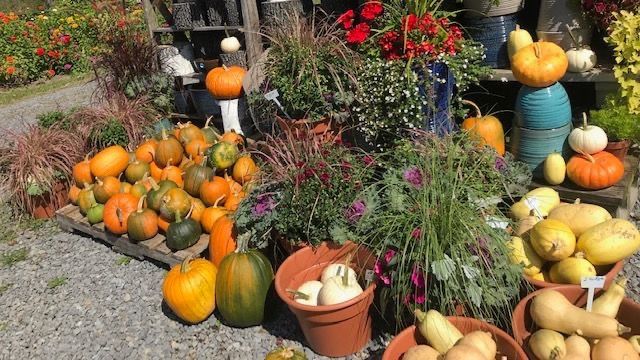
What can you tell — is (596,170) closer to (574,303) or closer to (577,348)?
(574,303)

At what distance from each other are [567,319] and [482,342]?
404 mm

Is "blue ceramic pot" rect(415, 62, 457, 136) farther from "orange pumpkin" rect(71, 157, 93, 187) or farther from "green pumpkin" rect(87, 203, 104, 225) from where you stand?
"orange pumpkin" rect(71, 157, 93, 187)

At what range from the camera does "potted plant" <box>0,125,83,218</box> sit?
14.9 feet

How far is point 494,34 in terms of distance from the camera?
390cm

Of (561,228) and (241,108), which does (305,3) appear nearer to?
(241,108)

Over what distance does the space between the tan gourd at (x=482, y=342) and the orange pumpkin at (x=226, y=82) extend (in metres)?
3.30

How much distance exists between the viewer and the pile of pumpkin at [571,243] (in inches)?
97.5

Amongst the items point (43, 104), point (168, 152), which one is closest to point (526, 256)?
point (168, 152)

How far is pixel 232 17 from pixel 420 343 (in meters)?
3.99

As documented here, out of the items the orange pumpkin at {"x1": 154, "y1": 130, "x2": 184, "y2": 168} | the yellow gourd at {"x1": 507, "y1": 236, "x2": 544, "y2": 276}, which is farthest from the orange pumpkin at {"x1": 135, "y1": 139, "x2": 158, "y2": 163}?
the yellow gourd at {"x1": 507, "y1": 236, "x2": 544, "y2": 276}

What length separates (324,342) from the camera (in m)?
2.68

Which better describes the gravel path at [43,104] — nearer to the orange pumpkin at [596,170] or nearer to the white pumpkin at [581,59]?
the white pumpkin at [581,59]

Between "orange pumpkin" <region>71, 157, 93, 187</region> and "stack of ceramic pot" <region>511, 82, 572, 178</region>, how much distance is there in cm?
342

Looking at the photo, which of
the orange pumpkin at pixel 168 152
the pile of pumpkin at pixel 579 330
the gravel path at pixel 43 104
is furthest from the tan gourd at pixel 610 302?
the gravel path at pixel 43 104
